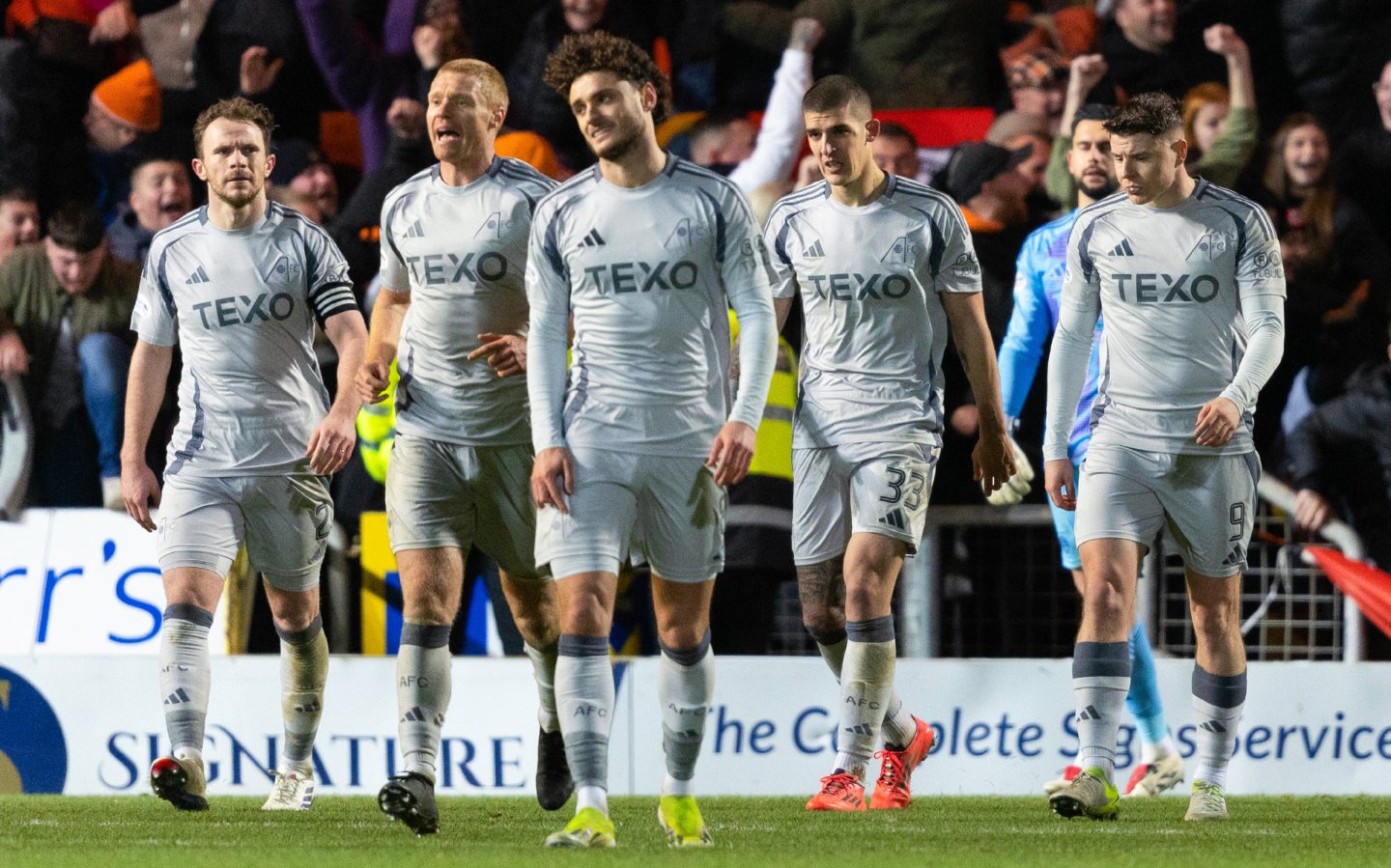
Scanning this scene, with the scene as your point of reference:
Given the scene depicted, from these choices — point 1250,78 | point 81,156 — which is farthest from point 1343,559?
point 81,156

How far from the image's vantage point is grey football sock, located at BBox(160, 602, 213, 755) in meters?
6.45

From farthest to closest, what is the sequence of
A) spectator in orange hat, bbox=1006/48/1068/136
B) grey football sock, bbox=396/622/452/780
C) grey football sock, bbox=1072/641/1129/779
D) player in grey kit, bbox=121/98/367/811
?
spectator in orange hat, bbox=1006/48/1068/136 < player in grey kit, bbox=121/98/367/811 < grey football sock, bbox=1072/641/1129/779 < grey football sock, bbox=396/622/452/780

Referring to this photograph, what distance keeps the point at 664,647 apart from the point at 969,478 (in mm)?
3798

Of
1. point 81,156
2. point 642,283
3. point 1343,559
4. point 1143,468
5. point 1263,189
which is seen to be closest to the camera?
point 642,283

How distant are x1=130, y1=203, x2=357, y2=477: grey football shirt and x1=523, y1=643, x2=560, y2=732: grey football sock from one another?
100 cm

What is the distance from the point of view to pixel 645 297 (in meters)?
5.50

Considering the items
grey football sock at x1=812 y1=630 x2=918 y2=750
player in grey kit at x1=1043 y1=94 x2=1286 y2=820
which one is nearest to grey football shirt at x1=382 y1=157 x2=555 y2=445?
grey football sock at x1=812 y1=630 x2=918 y2=750

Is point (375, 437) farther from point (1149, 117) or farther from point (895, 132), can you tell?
point (1149, 117)

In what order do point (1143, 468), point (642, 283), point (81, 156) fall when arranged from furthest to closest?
point (81, 156)
point (1143, 468)
point (642, 283)

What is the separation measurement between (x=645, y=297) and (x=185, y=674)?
6.76ft

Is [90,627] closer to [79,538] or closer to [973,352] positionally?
[79,538]

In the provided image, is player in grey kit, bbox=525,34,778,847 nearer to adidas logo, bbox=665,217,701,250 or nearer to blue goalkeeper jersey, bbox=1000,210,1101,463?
adidas logo, bbox=665,217,701,250

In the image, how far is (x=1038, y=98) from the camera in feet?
32.3

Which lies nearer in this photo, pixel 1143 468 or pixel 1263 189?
pixel 1143 468
